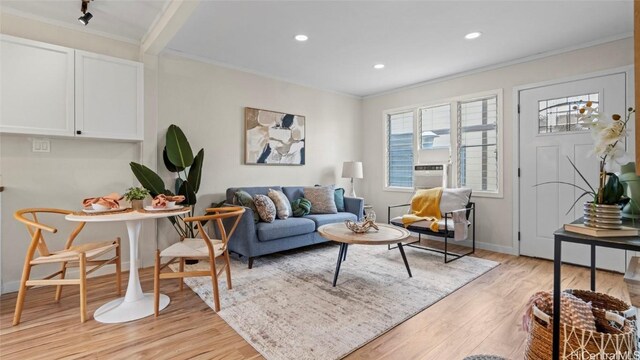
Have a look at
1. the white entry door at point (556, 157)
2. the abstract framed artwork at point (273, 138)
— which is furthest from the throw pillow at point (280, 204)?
the white entry door at point (556, 157)

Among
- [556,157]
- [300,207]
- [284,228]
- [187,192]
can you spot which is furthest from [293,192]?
[556,157]

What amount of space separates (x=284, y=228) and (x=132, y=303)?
5.24 feet

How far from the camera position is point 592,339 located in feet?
3.81

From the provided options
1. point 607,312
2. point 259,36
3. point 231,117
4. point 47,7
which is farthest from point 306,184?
point 607,312

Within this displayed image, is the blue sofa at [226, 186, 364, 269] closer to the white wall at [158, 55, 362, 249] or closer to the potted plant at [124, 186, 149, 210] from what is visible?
the white wall at [158, 55, 362, 249]

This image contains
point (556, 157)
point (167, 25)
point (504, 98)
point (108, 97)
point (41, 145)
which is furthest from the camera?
point (504, 98)

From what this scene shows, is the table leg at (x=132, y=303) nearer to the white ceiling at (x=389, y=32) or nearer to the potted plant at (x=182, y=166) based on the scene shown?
the potted plant at (x=182, y=166)

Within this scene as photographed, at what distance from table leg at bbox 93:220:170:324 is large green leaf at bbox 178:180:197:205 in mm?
956

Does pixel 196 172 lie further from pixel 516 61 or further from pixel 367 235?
pixel 516 61

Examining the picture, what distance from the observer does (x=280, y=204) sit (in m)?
3.81

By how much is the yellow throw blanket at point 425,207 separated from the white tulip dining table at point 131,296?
269cm

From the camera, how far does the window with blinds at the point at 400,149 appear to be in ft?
16.6

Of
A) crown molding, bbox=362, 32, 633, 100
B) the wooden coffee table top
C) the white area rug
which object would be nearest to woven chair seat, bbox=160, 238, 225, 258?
the white area rug

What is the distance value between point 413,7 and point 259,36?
1554mm
